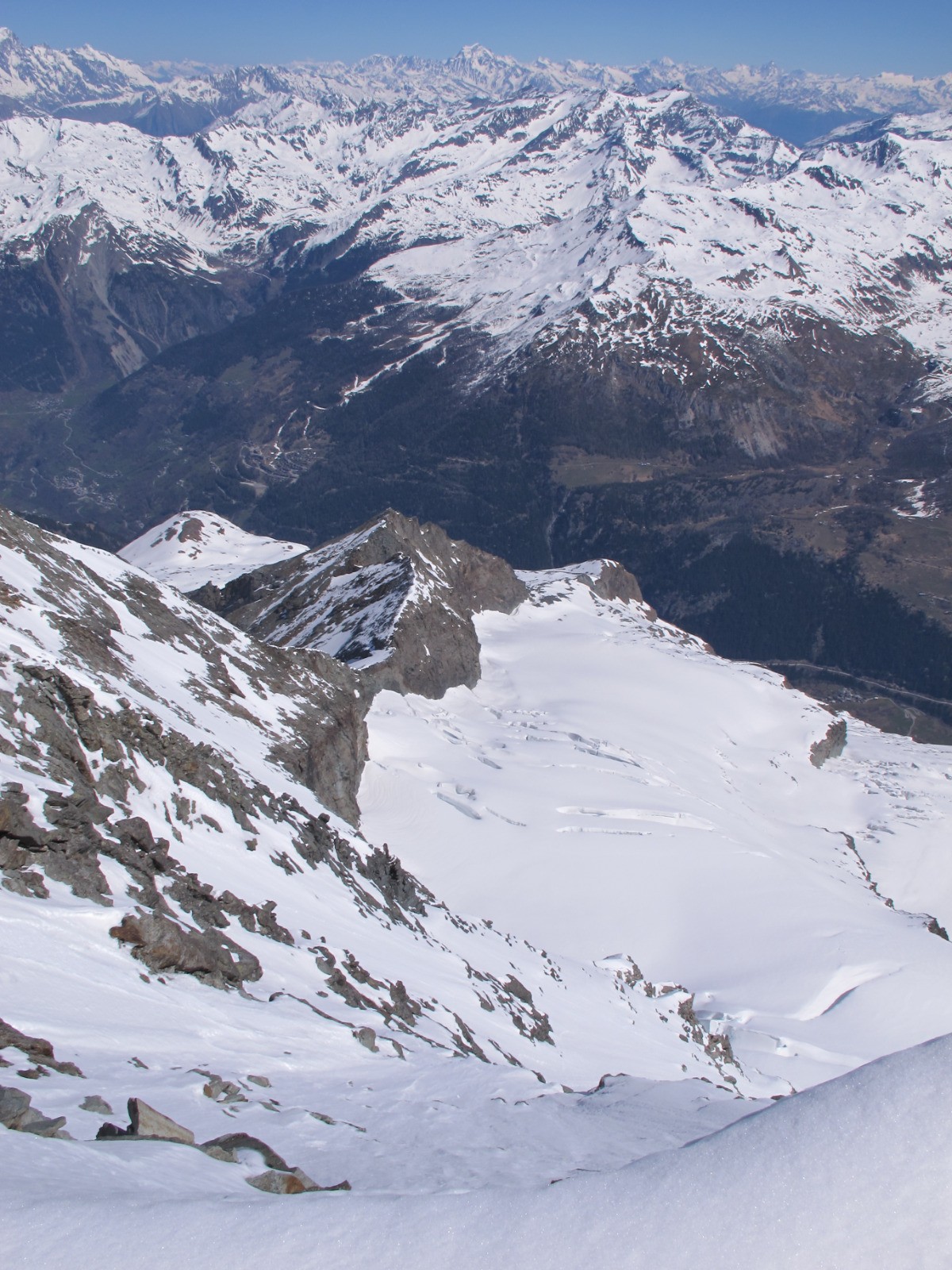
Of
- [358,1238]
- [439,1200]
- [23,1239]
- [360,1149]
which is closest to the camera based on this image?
[23,1239]

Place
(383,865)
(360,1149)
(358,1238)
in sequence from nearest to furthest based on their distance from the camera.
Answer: (358,1238), (360,1149), (383,865)

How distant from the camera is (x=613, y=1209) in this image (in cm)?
877

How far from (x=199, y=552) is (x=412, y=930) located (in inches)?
3986

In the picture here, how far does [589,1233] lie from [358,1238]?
214 cm

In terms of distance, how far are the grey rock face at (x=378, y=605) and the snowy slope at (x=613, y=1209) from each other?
55988mm

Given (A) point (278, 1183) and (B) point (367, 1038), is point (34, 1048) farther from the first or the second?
(B) point (367, 1038)

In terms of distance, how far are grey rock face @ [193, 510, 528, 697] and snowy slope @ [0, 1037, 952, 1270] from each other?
5599 centimetres

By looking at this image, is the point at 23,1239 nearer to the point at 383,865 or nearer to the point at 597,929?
the point at 383,865

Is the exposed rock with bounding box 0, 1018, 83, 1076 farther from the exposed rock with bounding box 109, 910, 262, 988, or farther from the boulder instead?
the exposed rock with bounding box 109, 910, 262, 988

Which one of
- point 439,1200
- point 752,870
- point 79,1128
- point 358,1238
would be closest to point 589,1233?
point 439,1200

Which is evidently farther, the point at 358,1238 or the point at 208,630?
the point at 208,630

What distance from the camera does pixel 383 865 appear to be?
112 feet

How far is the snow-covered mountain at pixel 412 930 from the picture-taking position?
1008 cm

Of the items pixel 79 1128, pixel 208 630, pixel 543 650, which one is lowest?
pixel 79 1128
